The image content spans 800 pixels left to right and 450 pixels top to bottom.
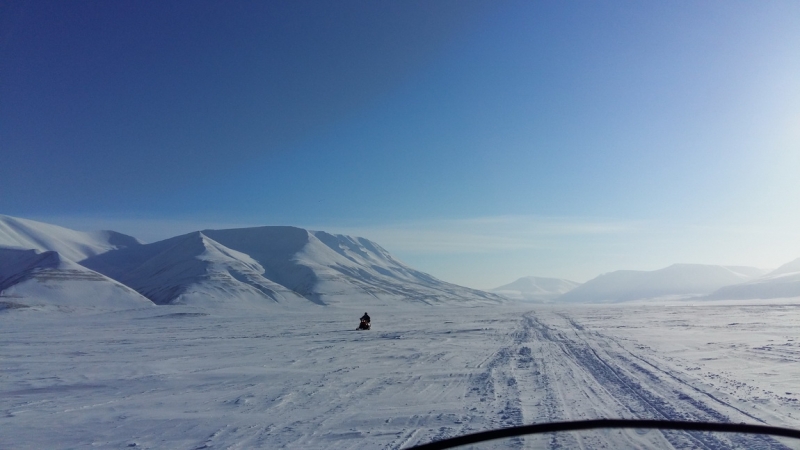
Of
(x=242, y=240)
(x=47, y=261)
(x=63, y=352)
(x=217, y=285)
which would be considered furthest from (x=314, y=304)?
(x=63, y=352)

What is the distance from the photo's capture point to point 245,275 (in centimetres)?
13200

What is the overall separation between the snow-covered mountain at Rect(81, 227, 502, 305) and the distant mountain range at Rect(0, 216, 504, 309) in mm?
277

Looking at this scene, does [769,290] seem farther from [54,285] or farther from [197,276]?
[54,285]

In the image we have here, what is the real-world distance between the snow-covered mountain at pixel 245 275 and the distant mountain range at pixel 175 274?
28 cm

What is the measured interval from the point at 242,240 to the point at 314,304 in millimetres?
88289

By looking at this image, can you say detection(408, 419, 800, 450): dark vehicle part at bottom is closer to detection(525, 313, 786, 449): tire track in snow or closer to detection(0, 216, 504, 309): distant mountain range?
detection(525, 313, 786, 449): tire track in snow

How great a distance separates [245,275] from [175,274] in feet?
62.9

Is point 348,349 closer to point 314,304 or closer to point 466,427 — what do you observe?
point 466,427

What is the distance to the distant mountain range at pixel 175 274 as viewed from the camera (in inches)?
3597

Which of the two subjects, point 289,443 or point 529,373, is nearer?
point 289,443

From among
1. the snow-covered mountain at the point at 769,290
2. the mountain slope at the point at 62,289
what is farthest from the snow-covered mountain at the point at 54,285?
the snow-covered mountain at the point at 769,290

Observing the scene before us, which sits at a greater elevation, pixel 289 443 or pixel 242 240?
pixel 242 240

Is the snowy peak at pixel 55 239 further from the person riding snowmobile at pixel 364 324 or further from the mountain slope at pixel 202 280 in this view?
the person riding snowmobile at pixel 364 324

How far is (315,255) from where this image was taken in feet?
622
